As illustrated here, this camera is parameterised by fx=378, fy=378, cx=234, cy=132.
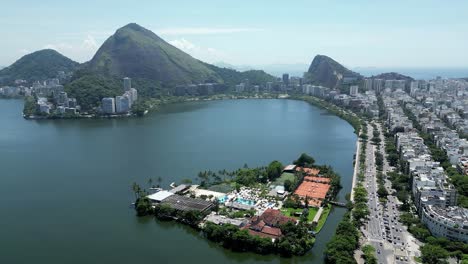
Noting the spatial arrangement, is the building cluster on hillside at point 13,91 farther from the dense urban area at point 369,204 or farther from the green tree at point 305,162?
the green tree at point 305,162

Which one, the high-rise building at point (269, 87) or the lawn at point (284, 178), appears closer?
the lawn at point (284, 178)

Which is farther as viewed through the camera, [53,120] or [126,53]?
[126,53]

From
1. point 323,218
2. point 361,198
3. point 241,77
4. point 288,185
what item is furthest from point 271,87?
point 323,218

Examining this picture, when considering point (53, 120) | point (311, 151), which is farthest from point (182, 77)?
point (311, 151)

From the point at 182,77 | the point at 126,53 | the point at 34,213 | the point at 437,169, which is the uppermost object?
the point at 126,53

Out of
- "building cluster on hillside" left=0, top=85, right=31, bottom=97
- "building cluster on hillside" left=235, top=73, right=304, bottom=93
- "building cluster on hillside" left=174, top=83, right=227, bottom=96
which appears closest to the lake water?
"building cluster on hillside" left=174, top=83, right=227, bottom=96

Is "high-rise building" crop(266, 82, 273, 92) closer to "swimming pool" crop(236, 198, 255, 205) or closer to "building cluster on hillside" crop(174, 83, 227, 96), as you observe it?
"building cluster on hillside" crop(174, 83, 227, 96)

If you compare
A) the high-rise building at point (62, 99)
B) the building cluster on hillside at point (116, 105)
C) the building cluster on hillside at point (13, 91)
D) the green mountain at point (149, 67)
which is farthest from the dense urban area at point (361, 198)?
the building cluster on hillside at point (13, 91)

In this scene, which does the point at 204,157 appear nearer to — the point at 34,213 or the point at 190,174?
the point at 190,174
